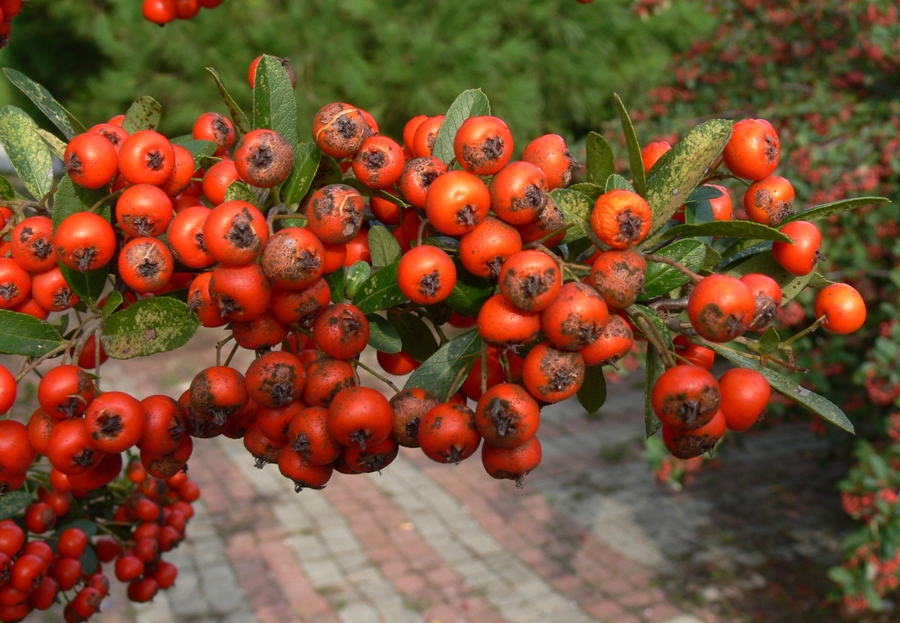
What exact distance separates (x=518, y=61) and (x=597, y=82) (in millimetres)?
1355

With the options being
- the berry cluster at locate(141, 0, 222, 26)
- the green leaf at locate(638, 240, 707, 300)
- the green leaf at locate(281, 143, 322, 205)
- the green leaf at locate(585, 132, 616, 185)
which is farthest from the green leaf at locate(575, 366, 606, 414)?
the berry cluster at locate(141, 0, 222, 26)

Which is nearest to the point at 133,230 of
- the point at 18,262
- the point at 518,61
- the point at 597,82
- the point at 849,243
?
the point at 18,262

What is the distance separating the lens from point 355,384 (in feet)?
4.03

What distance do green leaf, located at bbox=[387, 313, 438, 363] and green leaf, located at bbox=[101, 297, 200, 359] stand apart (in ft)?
1.29

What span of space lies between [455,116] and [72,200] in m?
0.66

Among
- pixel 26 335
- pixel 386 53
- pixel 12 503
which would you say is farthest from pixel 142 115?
pixel 386 53

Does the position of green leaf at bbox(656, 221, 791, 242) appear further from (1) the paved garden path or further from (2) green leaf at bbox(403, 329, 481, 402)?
(1) the paved garden path

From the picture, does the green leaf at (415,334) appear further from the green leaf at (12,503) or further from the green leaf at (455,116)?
the green leaf at (12,503)

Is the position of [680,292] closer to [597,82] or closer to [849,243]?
[849,243]

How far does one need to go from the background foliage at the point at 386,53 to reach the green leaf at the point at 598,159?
7982mm

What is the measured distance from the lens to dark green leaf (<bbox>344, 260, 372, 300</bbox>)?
4.12ft

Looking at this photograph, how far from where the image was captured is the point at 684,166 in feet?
3.85

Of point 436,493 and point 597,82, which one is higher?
point 597,82

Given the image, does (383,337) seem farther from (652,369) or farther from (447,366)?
(652,369)
